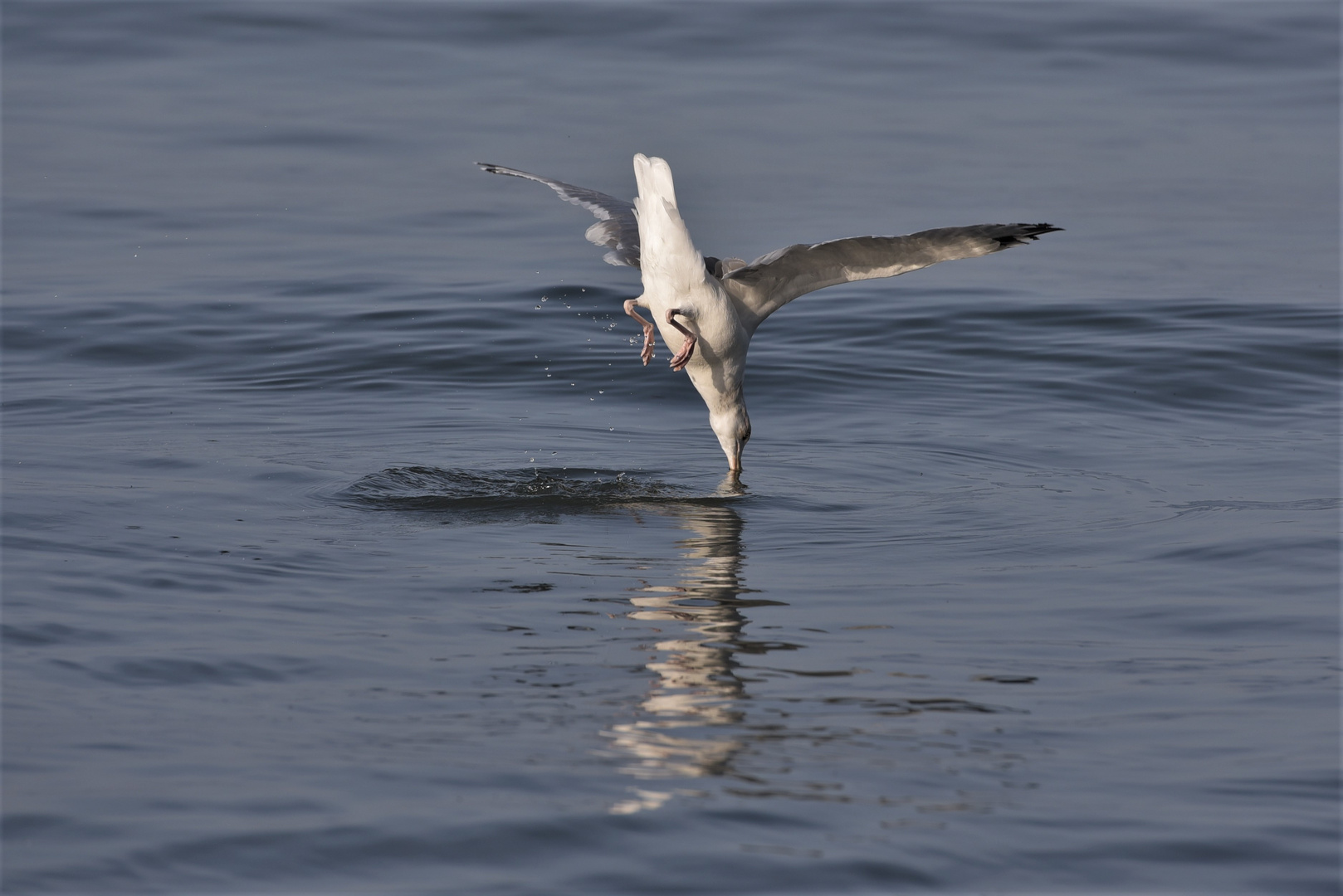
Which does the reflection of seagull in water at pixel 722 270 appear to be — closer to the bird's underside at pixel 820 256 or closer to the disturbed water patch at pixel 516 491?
the bird's underside at pixel 820 256

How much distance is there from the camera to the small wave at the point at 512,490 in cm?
912

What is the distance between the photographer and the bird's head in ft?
33.1

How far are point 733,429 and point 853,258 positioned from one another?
5.45 ft

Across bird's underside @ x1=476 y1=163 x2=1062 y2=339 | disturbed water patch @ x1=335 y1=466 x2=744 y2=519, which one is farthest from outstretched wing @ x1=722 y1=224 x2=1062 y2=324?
disturbed water patch @ x1=335 y1=466 x2=744 y2=519

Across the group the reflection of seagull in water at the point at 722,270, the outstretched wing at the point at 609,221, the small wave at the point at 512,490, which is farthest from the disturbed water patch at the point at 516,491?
the outstretched wing at the point at 609,221

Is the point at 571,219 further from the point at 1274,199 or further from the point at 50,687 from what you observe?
the point at 50,687

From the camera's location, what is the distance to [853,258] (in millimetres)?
8836

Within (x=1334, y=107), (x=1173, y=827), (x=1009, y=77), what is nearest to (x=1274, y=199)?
(x=1334, y=107)

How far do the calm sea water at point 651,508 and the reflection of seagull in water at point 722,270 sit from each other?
682 millimetres

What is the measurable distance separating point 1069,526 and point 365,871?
520 centimetres

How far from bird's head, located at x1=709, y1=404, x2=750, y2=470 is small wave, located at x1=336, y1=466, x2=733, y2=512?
0.53 m

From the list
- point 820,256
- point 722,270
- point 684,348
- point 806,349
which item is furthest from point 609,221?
point 806,349

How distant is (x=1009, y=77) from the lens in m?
24.0

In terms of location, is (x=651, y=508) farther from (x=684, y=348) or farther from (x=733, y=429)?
(x=733, y=429)
